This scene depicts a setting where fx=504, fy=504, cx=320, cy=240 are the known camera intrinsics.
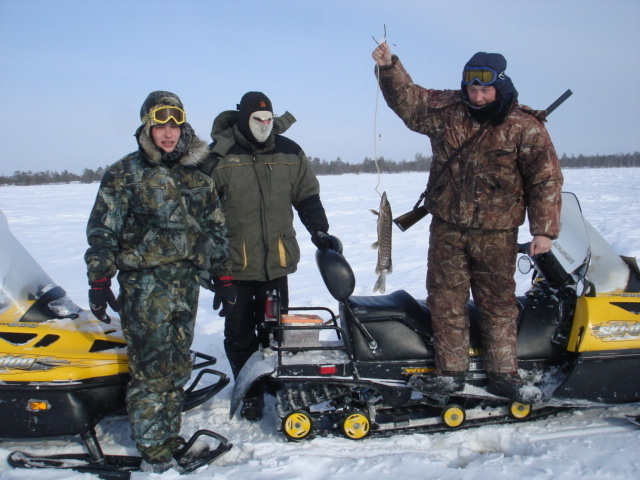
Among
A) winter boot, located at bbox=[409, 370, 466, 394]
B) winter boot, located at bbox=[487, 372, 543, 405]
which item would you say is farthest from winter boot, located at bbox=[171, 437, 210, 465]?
winter boot, located at bbox=[487, 372, 543, 405]

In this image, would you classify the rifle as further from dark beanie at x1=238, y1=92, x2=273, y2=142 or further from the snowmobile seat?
dark beanie at x1=238, y1=92, x2=273, y2=142

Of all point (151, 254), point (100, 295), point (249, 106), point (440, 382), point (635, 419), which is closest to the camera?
point (100, 295)

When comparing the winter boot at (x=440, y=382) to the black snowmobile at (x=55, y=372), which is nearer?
the black snowmobile at (x=55, y=372)

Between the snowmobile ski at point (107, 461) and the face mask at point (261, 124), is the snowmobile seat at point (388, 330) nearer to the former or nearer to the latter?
the snowmobile ski at point (107, 461)

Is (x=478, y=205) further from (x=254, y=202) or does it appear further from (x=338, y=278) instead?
(x=254, y=202)

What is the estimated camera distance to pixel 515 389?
279 cm

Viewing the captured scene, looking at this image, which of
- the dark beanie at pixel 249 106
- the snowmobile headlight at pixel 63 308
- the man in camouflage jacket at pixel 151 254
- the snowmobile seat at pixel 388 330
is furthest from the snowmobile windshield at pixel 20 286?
the snowmobile seat at pixel 388 330

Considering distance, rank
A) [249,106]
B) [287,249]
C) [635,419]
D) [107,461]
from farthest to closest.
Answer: [287,249]
[249,106]
[635,419]
[107,461]

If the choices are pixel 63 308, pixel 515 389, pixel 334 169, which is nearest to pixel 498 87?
pixel 515 389

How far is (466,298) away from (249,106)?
1695mm

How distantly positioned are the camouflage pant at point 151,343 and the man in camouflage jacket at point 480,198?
135 centimetres

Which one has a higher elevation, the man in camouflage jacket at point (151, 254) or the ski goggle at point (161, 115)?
the ski goggle at point (161, 115)

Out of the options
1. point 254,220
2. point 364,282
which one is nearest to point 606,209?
point 364,282

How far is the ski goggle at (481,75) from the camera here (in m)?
2.51
